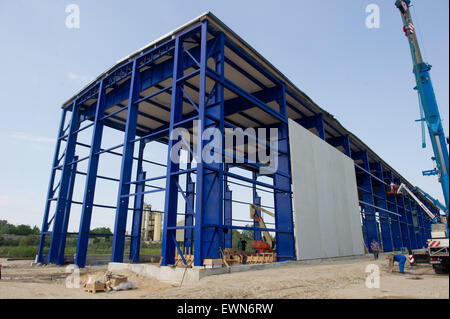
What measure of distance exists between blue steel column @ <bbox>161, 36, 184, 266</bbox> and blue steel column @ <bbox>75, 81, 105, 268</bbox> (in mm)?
8755

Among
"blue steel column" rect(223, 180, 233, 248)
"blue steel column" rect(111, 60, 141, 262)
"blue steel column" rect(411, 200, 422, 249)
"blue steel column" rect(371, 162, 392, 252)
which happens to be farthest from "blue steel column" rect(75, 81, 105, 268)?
"blue steel column" rect(411, 200, 422, 249)

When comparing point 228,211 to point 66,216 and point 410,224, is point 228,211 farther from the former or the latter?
point 410,224

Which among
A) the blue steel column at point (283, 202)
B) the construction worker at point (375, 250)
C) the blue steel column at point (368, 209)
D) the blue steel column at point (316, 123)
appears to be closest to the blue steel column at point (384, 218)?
the blue steel column at point (368, 209)

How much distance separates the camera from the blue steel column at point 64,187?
71.8 feet

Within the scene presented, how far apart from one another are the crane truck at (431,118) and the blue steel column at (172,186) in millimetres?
11879

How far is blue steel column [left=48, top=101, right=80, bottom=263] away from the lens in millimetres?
21891

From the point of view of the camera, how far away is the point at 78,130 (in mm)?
24141

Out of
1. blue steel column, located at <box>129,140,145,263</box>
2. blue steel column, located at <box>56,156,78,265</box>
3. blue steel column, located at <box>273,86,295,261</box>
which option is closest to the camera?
blue steel column, located at <box>273,86,295,261</box>

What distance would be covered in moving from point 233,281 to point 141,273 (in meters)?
5.32

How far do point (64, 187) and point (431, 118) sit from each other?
2531 centimetres

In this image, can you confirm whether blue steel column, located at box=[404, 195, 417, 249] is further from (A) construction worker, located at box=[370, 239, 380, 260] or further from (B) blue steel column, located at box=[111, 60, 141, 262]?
(B) blue steel column, located at box=[111, 60, 141, 262]

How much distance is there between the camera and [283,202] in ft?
65.7

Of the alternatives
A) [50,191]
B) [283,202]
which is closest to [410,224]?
[283,202]
